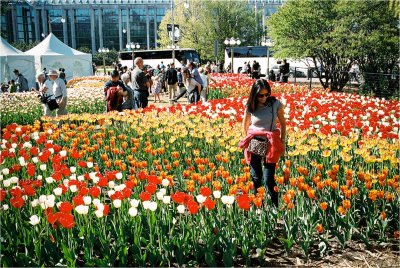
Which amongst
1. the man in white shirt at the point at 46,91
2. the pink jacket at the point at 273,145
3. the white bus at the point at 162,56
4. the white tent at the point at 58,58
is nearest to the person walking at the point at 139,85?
the man in white shirt at the point at 46,91

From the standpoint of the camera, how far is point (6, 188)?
4414 mm

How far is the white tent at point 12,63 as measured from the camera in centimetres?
2027

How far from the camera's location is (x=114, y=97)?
8.34 metres

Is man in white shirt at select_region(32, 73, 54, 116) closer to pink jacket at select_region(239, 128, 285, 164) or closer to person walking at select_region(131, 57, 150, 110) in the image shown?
person walking at select_region(131, 57, 150, 110)

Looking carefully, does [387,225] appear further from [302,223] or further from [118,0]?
[118,0]

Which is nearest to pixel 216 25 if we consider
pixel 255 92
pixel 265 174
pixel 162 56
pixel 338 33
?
pixel 162 56

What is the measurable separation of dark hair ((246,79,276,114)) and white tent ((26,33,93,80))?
64.2ft

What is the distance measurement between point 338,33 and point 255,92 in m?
15.1

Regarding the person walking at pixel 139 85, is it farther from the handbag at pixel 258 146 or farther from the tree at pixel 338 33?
the tree at pixel 338 33

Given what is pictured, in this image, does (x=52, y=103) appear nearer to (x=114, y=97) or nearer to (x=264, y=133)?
(x=114, y=97)

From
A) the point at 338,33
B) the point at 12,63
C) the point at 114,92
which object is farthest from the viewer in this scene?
the point at 12,63

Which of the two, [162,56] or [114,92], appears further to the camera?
[162,56]

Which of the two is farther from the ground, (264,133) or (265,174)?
(264,133)

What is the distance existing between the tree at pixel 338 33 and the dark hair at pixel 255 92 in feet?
48.0
